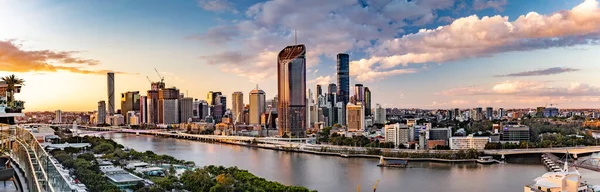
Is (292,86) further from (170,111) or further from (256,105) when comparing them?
(170,111)

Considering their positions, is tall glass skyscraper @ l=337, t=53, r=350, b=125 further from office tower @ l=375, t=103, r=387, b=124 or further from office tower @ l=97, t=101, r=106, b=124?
office tower @ l=97, t=101, r=106, b=124

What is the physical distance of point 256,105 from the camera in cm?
3131

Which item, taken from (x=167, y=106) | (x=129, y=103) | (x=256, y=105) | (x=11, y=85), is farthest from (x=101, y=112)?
(x=11, y=85)

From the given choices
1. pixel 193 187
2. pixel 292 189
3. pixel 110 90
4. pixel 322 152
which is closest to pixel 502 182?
pixel 292 189

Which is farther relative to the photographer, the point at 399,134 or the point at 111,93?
the point at 111,93

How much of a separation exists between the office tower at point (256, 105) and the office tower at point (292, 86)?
730 centimetres

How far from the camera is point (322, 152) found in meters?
13.5

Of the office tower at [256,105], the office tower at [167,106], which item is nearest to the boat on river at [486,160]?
the office tower at [256,105]

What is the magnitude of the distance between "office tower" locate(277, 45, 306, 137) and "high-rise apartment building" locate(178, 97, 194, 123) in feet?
48.0

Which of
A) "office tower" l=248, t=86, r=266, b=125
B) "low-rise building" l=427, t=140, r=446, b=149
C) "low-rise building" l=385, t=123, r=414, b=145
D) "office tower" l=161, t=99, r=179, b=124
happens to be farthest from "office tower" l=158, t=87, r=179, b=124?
"low-rise building" l=427, t=140, r=446, b=149

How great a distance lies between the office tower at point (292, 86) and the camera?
23.1 m

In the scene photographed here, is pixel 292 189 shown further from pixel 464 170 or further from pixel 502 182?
pixel 464 170

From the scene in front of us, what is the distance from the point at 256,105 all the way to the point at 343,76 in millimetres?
7124

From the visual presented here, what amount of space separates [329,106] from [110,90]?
24.3 meters
